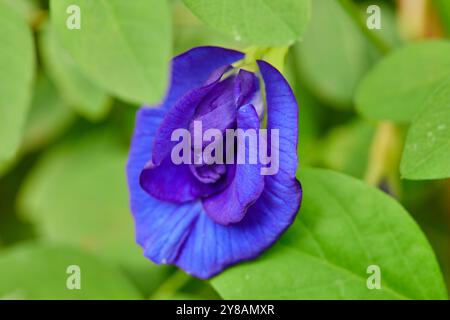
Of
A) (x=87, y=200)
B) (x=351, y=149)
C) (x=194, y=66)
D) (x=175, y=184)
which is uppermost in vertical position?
(x=194, y=66)

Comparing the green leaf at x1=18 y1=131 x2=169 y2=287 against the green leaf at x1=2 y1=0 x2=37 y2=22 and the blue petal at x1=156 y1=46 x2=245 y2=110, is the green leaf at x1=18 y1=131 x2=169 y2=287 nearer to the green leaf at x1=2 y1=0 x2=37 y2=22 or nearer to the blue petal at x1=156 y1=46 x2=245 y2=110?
the green leaf at x1=2 y1=0 x2=37 y2=22

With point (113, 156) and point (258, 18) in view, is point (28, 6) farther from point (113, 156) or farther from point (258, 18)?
point (258, 18)

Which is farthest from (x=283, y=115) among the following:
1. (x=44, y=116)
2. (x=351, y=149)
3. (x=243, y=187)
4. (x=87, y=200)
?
(x=44, y=116)

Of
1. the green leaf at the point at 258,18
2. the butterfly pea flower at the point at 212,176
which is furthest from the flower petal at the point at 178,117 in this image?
the green leaf at the point at 258,18

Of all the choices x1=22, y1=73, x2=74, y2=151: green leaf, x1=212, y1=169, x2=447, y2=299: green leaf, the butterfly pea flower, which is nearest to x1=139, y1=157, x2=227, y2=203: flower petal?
the butterfly pea flower

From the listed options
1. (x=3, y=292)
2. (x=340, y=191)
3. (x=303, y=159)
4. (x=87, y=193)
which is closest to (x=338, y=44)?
(x=303, y=159)

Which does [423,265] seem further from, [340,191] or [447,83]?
[447,83]

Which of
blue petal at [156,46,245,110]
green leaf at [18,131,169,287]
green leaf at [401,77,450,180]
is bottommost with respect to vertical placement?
green leaf at [18,131,169,287]
